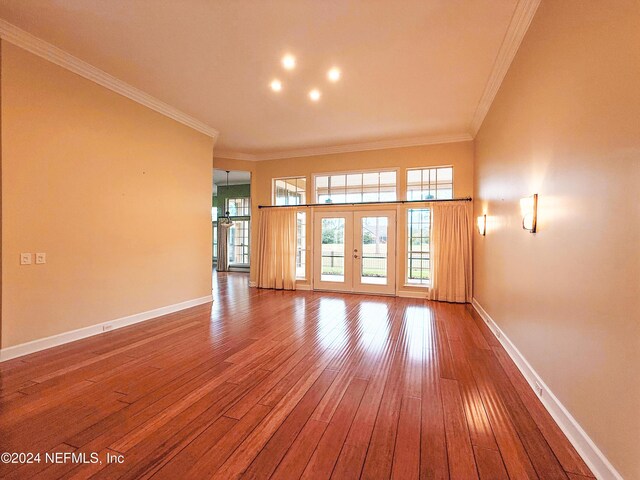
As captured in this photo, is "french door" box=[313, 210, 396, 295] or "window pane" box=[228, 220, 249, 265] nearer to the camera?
"french door" box=[313, 210, 396, 295]

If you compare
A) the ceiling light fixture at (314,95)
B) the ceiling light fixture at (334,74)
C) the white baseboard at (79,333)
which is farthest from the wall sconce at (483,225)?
the white baseboard at (79,333)

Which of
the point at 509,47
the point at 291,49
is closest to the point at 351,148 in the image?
the point at 291,49

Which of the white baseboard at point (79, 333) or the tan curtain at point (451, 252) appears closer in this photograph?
the white baseboard at point (79, 333)

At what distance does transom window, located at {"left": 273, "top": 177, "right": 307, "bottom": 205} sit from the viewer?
769 centimetres

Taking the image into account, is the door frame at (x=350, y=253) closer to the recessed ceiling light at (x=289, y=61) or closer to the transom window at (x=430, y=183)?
the transom window at (x=430, y=183)

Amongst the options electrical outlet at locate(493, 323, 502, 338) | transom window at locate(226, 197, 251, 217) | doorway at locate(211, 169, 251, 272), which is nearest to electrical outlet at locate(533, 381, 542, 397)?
electrical outlet at locate(493, 323, 502, 338)

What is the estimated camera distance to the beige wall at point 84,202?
3209mm

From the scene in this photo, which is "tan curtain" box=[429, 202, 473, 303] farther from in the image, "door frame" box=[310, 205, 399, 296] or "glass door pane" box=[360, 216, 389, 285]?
"glass door pane" box=[360, 216, 389, 285]

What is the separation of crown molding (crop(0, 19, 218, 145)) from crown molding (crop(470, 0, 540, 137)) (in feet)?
16.4

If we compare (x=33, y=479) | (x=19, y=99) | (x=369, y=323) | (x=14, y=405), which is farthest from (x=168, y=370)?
(x=19, y=99)

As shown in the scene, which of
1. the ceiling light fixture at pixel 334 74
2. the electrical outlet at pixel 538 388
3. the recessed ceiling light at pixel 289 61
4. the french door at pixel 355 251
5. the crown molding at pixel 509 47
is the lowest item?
the electrical outlet at pixel 538 388

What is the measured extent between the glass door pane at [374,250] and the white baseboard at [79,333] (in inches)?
158

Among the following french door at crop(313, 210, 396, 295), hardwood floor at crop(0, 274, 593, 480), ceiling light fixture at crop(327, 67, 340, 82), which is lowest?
hardwood floor at crop(0, 274, 593, 480)

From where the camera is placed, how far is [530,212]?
2699 millimetres
